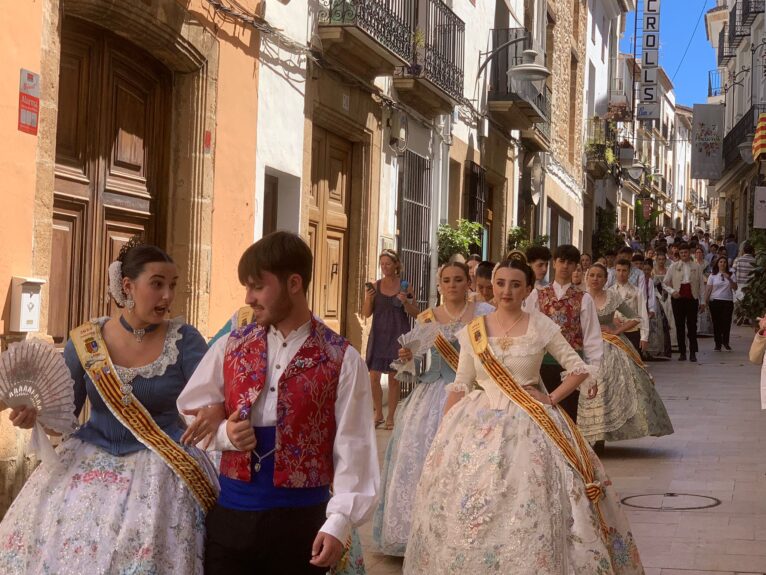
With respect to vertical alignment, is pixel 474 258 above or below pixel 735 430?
above

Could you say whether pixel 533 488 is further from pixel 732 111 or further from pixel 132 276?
pixel 732 111

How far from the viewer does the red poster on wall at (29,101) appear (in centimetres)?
741

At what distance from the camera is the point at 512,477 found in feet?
18.4

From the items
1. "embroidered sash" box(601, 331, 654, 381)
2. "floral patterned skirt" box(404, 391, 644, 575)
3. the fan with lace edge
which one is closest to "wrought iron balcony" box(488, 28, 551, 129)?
"embroidered sash" box(601, 331, 654, 381)

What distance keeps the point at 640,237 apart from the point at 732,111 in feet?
19.0

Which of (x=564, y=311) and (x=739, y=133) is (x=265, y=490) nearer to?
(x=564, y=311)

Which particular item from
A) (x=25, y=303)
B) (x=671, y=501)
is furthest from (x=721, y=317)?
(x=25, y=303)

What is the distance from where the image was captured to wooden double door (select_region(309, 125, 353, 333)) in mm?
13023

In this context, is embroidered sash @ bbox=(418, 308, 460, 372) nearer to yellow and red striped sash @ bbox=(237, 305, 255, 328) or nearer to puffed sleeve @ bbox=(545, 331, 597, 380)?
puffed sleeve @ bbox=(545, 331, 597, 380)

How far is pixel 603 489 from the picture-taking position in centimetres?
582

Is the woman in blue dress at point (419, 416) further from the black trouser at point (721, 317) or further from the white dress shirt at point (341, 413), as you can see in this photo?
the black trouser at point (721, 317)

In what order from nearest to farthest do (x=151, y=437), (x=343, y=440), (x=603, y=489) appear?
(x=343, y=440) < (x=151, y=437) < (x=603, y=489)

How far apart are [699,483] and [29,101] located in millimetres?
5347

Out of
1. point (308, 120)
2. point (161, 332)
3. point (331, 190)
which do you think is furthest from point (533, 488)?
point (331, 190)
